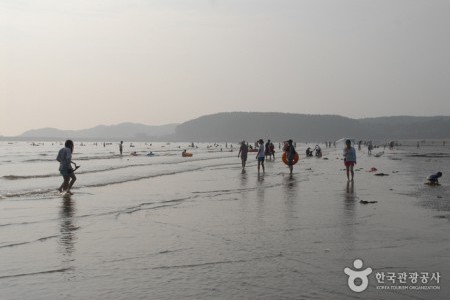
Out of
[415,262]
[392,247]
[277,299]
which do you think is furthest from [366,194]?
[277,299]

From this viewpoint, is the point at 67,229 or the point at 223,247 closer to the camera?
the point at 223,247

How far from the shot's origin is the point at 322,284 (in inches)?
245

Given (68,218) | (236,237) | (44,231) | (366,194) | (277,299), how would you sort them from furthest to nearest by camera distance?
1. (366,194)
2. (68,218)
3. (44,231)
4. (236,237)
5. (277,299)

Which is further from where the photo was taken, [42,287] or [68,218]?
[68,218]

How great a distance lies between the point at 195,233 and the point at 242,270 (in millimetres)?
3084

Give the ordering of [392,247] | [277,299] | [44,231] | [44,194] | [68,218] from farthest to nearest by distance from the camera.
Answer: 1. [44,194]
2. [68,218]
3. [44,231]
4. [392,247]
5. [277,299]

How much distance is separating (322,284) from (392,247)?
2.74m

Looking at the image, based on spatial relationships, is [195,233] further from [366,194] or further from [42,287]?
[366,194]

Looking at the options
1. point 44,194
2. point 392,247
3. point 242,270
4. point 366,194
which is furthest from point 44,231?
point 366,194

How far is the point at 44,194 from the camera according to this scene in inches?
721

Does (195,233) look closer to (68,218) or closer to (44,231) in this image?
(44,231)

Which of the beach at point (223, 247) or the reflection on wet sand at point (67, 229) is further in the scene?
the reflection on wet sand at point (67, 229)

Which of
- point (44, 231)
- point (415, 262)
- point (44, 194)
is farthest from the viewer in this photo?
point (44, 194)

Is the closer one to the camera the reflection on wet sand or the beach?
the beach
